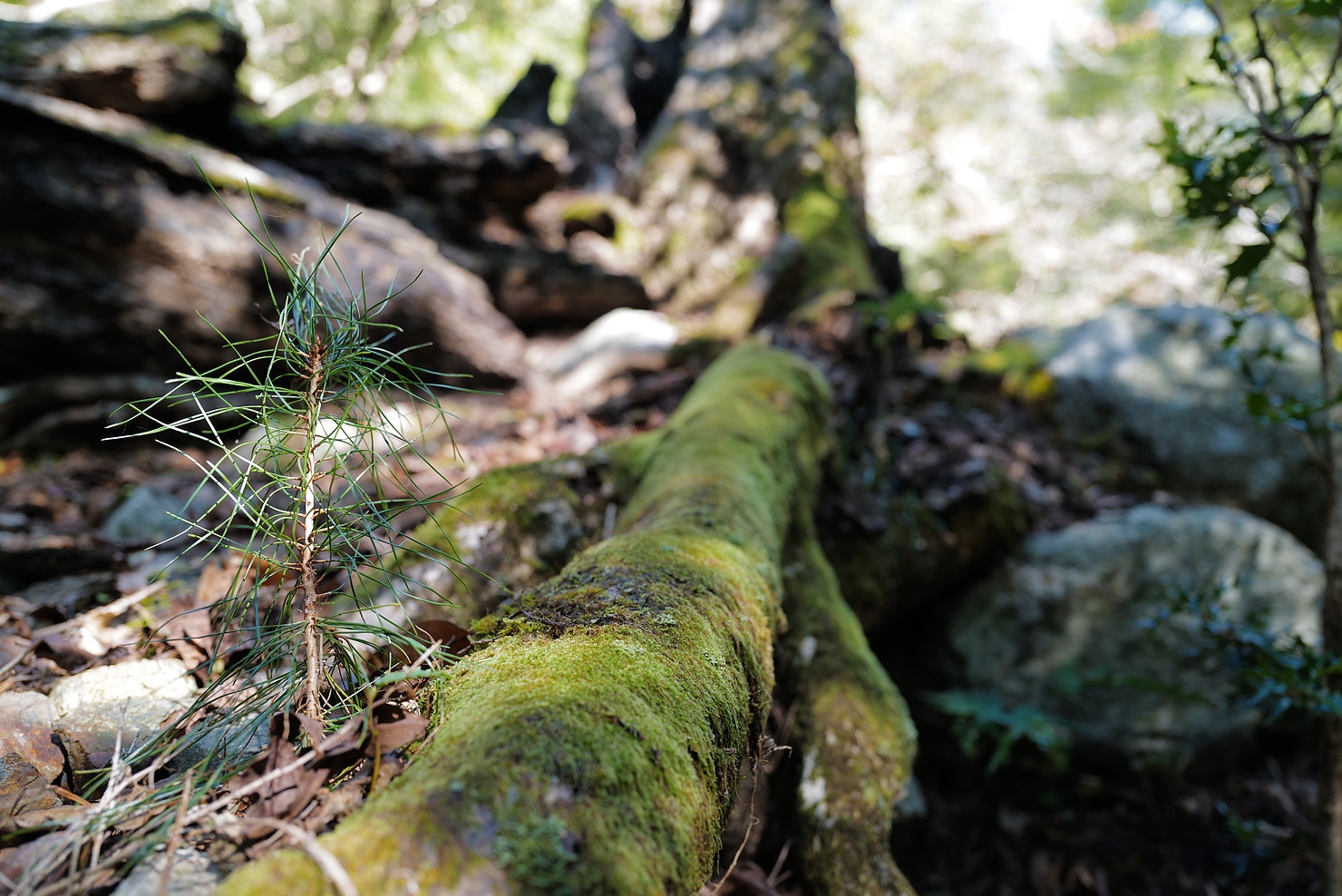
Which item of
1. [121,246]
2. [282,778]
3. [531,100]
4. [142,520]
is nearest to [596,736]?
[282,778]

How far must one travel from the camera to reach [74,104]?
512 cm

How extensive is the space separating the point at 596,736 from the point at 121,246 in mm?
6002

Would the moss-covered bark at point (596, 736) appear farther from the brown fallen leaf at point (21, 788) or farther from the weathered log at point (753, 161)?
the weathered log at point (753, 161)

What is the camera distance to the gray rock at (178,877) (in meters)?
0.88

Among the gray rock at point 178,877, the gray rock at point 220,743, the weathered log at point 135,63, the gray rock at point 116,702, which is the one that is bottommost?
the gray rock at point 116,702

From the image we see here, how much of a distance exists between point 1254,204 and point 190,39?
8088mm

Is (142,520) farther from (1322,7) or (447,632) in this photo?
(1322,7)

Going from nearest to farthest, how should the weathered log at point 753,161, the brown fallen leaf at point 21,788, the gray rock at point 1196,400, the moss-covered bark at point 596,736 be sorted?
the moss-covered bark at point 596,736
the brown fallen leaf at point 21,788
the gray rock at point 1196,400
the weathered log at point 753,161

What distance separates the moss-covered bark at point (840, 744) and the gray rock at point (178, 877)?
1811 millimetres

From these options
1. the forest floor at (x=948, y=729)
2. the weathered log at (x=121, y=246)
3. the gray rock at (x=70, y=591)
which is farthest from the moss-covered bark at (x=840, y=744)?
the weathered log at (x=121, y=246)

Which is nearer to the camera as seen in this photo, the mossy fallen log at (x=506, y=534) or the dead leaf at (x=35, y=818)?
the dead leaf at (x=35, y=818)

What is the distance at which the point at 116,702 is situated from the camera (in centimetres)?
164

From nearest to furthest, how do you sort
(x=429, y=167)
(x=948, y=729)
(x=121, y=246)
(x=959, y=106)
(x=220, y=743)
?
(x=220, y=743) < (x=948, y=729) < (x=121, y=246) < (x=429, y=167) < (x=959, y=106)

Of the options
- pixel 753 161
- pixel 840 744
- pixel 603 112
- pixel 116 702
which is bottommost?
pixel 840 744
